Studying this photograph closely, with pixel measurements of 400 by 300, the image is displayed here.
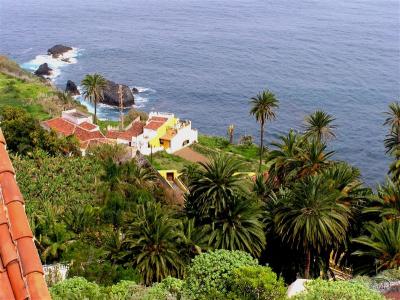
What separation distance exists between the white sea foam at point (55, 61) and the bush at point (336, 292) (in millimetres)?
108790

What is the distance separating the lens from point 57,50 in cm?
13788

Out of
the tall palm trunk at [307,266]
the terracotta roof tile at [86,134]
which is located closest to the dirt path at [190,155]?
the terracotta roof tile at [86,134]

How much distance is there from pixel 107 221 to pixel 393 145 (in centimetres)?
3019

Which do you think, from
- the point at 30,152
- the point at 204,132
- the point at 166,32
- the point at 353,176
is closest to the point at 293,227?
Result: the point at 353,176

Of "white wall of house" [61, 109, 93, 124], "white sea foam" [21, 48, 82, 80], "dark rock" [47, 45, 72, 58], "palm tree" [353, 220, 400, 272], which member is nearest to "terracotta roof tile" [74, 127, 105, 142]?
"white wall of house" [61, 109, 93, 124]

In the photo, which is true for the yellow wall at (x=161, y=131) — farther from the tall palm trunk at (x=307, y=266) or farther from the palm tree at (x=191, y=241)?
the tall palm trunk at (x=307, y=266)

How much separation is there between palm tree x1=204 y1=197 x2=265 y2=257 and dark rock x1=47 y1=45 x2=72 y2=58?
10959 centimetres

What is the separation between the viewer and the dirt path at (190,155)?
76.4 m

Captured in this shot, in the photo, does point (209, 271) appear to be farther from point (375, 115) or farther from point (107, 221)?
point (375, 115)

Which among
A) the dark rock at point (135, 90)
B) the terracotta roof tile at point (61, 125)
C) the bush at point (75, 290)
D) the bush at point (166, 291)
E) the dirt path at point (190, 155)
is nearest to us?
the bush at point (75, 290)

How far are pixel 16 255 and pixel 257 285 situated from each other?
54.8ft

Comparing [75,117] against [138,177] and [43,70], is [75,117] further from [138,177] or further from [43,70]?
[43,70]

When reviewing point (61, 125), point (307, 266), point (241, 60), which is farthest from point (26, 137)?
point (241, 60)

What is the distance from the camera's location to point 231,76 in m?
122
